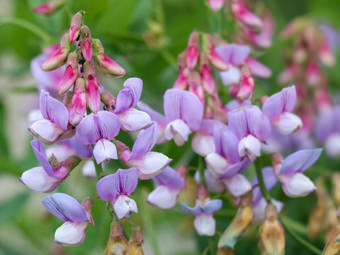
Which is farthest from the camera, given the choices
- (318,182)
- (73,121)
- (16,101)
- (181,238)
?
(16,101)

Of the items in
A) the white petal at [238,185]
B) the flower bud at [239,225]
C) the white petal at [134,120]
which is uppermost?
the white petal at [134,120]

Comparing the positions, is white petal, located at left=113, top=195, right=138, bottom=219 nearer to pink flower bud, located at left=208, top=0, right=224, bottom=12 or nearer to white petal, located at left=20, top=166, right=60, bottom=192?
white petal, located at left=20, top=166, right=60, bottom=192

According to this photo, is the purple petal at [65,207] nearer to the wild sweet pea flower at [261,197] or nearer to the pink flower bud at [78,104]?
the pink flower bud at [78,104]

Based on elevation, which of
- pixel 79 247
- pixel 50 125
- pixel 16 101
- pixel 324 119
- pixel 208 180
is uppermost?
pixel 50 125

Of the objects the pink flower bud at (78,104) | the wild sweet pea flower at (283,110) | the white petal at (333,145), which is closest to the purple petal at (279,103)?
the wild sweet pea flower at (283,110)

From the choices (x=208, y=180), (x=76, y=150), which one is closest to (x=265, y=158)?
(x=208, y=180)

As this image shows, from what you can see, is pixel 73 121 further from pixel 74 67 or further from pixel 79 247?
pixel 79 247
